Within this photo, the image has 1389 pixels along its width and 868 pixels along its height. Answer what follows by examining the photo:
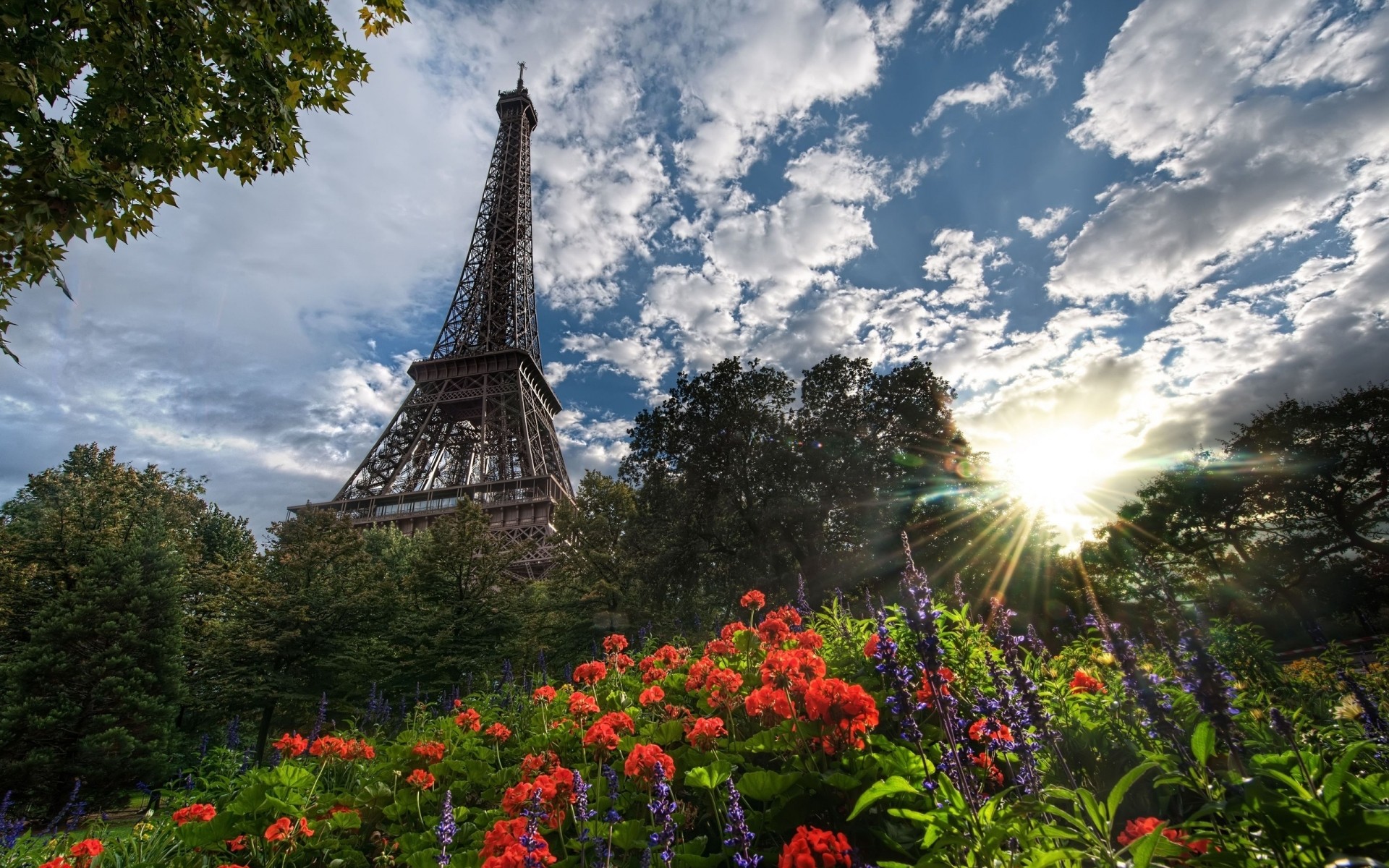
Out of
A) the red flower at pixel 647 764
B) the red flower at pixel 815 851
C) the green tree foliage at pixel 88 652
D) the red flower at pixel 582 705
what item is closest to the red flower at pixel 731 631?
the red flower at pixel 582 705

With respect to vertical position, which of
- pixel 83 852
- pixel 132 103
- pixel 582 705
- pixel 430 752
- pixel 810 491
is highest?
pixel 132 103

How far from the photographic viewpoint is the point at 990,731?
2.59 m

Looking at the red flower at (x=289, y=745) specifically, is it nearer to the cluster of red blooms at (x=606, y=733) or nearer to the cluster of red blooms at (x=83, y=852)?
the cluster of red blooms at (x=83, y=852)

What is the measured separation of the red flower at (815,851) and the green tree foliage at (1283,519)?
25.6 m

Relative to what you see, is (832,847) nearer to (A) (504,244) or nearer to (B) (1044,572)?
(B) (1044,572)

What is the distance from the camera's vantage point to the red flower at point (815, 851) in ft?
6.71

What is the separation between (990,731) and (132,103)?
22.1ft

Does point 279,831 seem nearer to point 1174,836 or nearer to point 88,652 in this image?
point 1174,836

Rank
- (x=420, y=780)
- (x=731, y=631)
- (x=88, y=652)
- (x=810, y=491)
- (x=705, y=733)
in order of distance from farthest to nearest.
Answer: (x=810, y=491)
(x=88, y=652)
(x=731, y=631)
(x=420, y=780)
(x=705, y=733)

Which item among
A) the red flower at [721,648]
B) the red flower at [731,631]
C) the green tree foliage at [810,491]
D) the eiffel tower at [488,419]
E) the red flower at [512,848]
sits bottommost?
the red flower at [512,848]

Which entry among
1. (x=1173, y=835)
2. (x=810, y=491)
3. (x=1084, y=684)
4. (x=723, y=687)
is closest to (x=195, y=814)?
(x=723, y=687)

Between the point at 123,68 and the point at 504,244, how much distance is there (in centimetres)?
5235

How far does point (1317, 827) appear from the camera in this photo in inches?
61.7

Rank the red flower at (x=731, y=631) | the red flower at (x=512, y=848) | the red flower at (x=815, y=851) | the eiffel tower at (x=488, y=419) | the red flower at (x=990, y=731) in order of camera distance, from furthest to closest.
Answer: the eiffel tower at (x=488, y=419) → the red flower at (x=731, y=631) → the red flower at (x=990, y=731) → the red flower at (x=512, y=848) → the red flower at (x=815, y=851)
